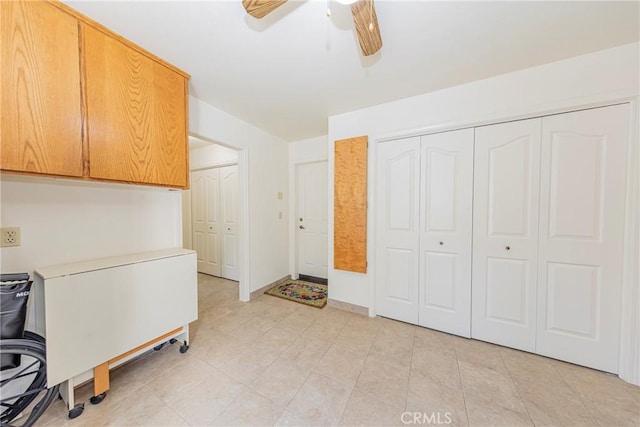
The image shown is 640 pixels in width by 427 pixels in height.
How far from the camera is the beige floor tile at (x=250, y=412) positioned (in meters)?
1.25

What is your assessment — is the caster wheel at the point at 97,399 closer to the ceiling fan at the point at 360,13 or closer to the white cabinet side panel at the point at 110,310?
the white cabinet side panel at the point at 110,310

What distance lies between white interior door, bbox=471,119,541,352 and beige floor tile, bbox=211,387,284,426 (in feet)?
6.05

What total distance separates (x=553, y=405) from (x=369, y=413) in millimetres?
1146

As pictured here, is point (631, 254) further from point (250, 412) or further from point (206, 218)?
point (206, 218)

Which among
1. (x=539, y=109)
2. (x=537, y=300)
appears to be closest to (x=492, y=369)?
(x=537, y=300)

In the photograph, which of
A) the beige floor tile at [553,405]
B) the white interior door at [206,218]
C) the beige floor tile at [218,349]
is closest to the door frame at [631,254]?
the beige floor tile at [553,405]

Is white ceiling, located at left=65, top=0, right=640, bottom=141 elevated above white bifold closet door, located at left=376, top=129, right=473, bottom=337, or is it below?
above

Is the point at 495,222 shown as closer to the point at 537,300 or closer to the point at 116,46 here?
the point at 537,300

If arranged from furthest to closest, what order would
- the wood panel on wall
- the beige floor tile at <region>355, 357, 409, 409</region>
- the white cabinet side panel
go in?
the wood panel on wall, the beige floor tile at <region>355, 357, 409, 409</region>, the white cabinet side panel

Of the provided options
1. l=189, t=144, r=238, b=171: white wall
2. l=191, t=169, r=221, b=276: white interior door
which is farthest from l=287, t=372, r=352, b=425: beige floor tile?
l=189, t=144, r=238, b=171: white wall

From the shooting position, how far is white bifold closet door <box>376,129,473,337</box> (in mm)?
2061

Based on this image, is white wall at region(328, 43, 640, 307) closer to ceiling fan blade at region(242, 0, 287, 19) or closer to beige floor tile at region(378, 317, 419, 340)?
beige floor tile at region(378, 317, 419, 340)

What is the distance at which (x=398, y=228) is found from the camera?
2.34 meters

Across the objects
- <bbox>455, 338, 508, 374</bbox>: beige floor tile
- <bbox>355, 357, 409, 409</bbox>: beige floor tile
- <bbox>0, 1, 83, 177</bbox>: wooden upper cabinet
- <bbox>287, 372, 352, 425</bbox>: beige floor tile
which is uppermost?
<bbox>0, 1, 83, 177</bbox>: wooden upper cabinet
